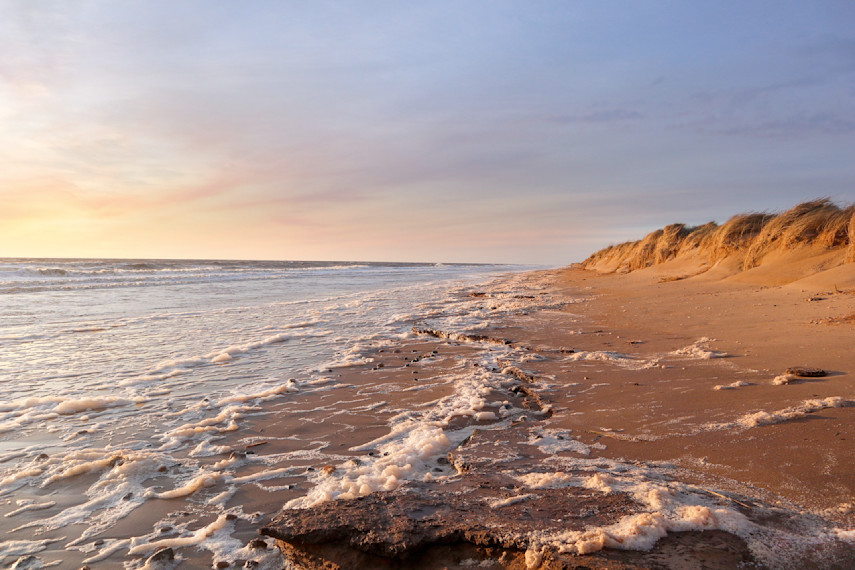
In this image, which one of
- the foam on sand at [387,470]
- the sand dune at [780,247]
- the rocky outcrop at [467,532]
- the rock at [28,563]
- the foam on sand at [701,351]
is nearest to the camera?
the rocky outcrop at [467,532]

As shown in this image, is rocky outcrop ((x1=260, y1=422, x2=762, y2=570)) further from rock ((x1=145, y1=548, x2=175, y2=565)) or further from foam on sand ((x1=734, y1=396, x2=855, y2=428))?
foam on sand ((x1=734, y1=396, x2=855, y2=428))

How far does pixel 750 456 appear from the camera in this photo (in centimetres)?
292

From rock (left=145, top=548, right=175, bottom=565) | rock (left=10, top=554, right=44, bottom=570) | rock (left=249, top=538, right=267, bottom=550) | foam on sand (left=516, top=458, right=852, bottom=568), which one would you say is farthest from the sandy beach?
rock (left=10, top=554, right=44, bottom=570)

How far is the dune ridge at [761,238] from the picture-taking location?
36.0 ft

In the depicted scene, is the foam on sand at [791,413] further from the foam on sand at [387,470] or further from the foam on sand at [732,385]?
the foam on sand at [387,470]

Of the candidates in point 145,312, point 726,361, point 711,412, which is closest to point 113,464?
point 711,412

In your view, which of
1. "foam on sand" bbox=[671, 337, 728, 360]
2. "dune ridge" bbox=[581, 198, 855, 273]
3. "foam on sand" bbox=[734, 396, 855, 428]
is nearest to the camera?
"foam on sand" bbox=[734, 396, 855, 428]

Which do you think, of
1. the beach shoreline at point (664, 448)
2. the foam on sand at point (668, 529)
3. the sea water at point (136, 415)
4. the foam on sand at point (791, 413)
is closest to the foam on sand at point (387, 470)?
the beach shoreline at point (664, 448)

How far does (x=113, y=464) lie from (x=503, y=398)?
3416mm

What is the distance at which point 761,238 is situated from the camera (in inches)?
519

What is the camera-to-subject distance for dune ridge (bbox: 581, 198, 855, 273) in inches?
432

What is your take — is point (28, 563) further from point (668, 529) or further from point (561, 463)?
point (668, 529)

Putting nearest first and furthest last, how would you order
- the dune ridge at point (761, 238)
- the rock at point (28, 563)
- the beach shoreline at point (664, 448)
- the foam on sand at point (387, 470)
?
1. the beach shoreline at point (664, 448)
2. the rock at point (28, 563)
3. the foam on sand at point (387, 470)
4. the dune ridge at point (761, 238)

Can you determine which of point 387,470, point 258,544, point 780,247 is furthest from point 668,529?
point 780,247
